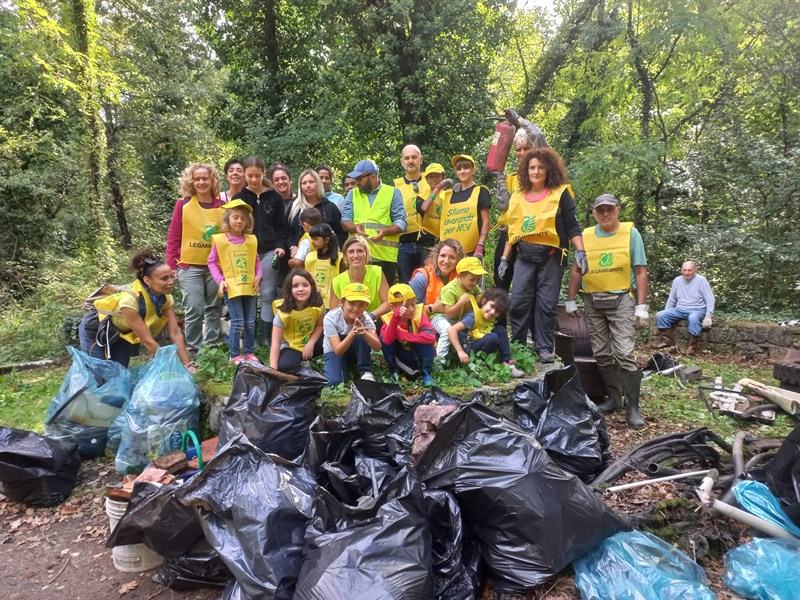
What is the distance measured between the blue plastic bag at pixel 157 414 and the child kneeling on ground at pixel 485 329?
216cm

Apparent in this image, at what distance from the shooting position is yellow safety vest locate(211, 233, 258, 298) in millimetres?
4484

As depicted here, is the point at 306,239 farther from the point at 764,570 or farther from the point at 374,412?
the point at 764,570

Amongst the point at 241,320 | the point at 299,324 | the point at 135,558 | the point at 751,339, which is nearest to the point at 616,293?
the point at 299,324

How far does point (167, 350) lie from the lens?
3830 millimetres

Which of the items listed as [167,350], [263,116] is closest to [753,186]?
[263,116]

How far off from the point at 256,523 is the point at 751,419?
426 cm

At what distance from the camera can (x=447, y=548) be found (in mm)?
2264

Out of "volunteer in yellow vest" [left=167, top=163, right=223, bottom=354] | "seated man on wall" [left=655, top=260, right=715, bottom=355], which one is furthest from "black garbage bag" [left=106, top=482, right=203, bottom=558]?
"seated man on wall" [left=655, top=260, right=715, bottom=355]

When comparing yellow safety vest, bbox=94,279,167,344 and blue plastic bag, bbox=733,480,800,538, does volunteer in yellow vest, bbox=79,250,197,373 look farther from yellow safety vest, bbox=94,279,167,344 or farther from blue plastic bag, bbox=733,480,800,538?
blue plastic bag, bbox=733,480,800,538

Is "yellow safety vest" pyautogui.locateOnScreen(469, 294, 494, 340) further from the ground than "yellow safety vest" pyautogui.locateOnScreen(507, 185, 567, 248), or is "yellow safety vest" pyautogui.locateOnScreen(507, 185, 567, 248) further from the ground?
"yellow safety vest" pyautogui.locateOnScreen(507, 185, 567, 248)

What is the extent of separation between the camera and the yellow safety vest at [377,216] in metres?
5.04

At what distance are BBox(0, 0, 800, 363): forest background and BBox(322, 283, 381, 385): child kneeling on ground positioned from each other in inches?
214

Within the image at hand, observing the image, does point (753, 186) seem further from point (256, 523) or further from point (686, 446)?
point (256, 523)

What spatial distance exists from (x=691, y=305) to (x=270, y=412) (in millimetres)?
7024
